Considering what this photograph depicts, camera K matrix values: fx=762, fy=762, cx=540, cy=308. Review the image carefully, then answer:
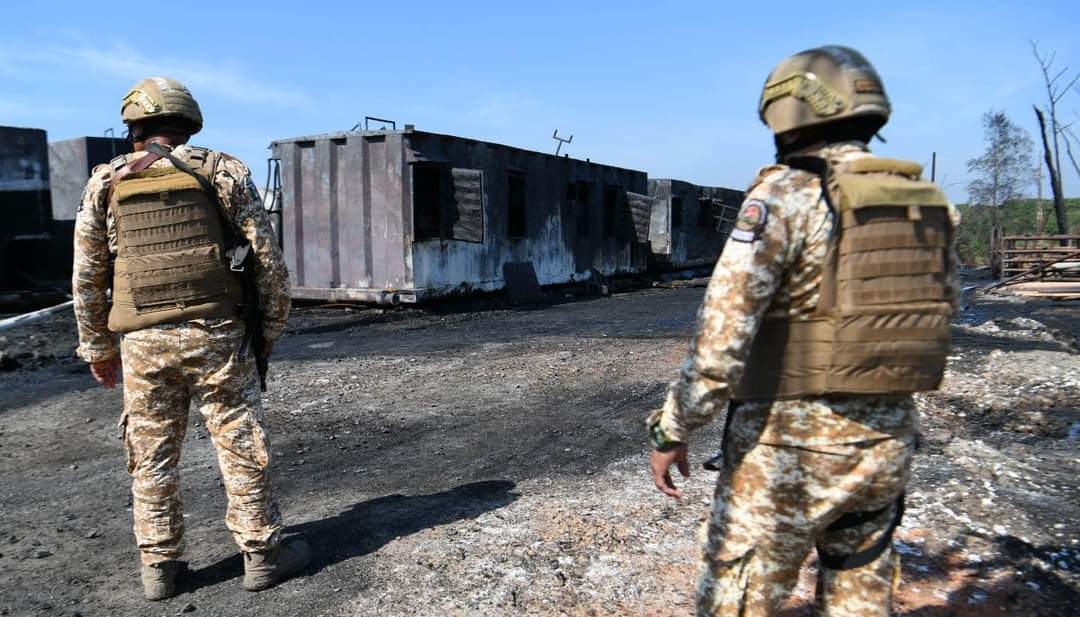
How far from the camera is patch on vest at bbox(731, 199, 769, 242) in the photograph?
166cm

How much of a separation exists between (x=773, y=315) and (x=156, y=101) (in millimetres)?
2293

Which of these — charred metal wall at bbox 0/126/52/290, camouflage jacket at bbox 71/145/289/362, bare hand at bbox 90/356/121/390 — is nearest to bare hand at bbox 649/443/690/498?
camouflage jacket at bbox 71/145/289/362

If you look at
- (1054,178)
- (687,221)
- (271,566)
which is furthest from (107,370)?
(1054,178)

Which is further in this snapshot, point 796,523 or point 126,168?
point 126,168

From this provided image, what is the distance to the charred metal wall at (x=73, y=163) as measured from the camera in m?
16.8

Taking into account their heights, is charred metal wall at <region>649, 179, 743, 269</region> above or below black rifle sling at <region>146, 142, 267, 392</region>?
above

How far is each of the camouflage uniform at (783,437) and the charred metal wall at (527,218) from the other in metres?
9.90

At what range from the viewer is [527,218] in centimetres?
1404

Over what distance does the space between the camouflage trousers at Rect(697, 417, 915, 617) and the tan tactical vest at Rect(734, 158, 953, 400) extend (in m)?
0.15

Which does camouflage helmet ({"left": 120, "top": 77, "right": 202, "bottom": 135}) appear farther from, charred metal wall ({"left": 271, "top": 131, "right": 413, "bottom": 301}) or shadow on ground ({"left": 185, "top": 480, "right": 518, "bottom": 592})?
charred metal wall ({"left": 271, "top": 131, "right": 413, "bottom": 301})

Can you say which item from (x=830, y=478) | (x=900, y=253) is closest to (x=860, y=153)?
(x=900, y=253)

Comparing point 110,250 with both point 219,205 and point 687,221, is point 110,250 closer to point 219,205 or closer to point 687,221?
point 219,205

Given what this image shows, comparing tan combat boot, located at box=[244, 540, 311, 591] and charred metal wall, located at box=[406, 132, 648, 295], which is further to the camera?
charred metal wall, located at box=[406, 132, 648, 295]

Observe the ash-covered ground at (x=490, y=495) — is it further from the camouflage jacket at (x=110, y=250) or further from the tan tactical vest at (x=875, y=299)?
the tan tactical vest at (x=875, y=299)
